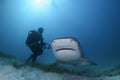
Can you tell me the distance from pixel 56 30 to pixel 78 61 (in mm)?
475

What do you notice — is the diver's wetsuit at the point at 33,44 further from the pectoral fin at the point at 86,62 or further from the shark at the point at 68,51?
the pectoral fin at the point at 86,62

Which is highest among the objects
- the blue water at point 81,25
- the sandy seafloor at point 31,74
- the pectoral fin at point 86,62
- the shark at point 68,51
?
the blue water at point 81,25

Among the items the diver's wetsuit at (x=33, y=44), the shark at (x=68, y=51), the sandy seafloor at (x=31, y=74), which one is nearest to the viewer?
the sandy seafloor at (x=31, y=74)

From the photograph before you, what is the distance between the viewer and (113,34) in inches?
117

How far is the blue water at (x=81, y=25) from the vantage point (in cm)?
295

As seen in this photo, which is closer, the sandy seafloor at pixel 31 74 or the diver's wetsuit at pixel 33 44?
the sandy seafloor at pixel 31 74

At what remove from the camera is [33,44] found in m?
3.09

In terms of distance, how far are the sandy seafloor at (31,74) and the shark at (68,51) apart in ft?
0.58

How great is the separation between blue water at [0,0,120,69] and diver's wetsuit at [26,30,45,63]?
0.17 feet

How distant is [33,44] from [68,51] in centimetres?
48

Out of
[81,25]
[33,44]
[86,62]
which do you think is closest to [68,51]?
[86,62]

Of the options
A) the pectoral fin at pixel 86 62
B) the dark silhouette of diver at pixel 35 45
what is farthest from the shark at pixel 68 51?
the dark silhouette of diver at pixel 35 45

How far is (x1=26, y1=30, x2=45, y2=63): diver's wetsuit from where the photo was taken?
303 cm

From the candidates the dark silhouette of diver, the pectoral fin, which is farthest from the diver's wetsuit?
the pectoral fin
